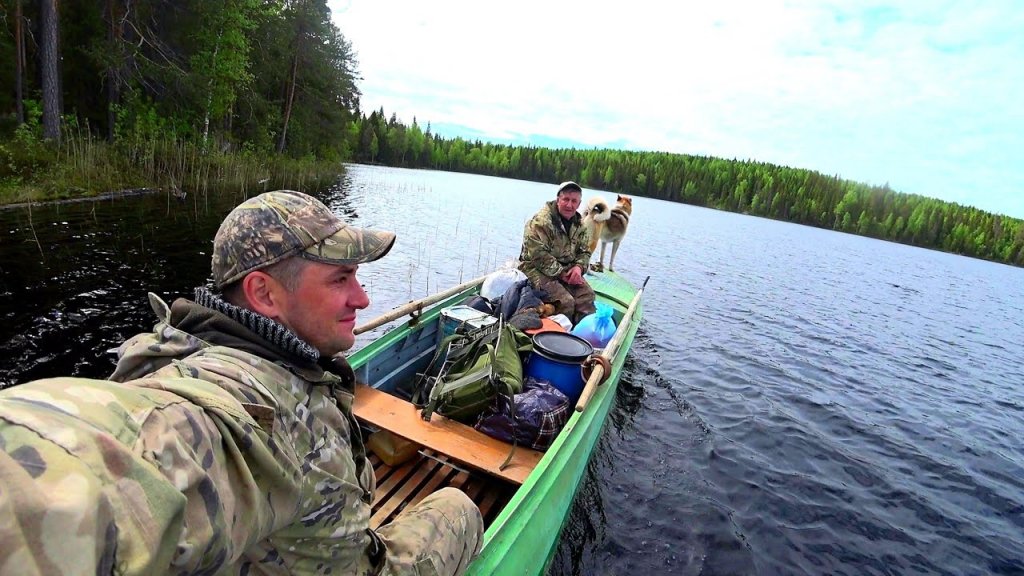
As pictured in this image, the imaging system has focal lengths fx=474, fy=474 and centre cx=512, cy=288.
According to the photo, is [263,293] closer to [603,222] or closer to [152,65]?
[603,222]

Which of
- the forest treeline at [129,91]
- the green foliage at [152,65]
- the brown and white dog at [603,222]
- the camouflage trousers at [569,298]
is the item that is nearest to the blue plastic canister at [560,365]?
the camouflage trousers at [569,298]

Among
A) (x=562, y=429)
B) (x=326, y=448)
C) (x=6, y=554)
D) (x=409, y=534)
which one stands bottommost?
(x=562, y=429)

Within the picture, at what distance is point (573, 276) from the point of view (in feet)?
24.5

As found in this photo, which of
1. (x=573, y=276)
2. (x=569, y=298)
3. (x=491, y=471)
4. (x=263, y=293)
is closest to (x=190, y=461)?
(x=263, y=293)

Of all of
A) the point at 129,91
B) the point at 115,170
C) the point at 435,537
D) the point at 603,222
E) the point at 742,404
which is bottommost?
the point at 742,404

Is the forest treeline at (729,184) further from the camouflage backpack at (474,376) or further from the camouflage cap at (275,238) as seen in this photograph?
the camouflage cap at (275,238)

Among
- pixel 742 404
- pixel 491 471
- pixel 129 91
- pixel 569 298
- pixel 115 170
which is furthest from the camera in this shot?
pixel 129 91

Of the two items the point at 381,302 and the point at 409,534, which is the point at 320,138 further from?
the point at 409,534

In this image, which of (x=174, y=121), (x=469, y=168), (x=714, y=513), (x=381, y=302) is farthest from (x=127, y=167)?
(x=469, y=168)

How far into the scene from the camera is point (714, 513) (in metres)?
5.53

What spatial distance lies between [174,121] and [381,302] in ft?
52.7

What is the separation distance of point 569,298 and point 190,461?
658cm

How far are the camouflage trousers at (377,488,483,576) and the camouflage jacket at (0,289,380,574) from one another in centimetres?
24

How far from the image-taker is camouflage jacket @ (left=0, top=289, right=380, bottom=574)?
71cm
